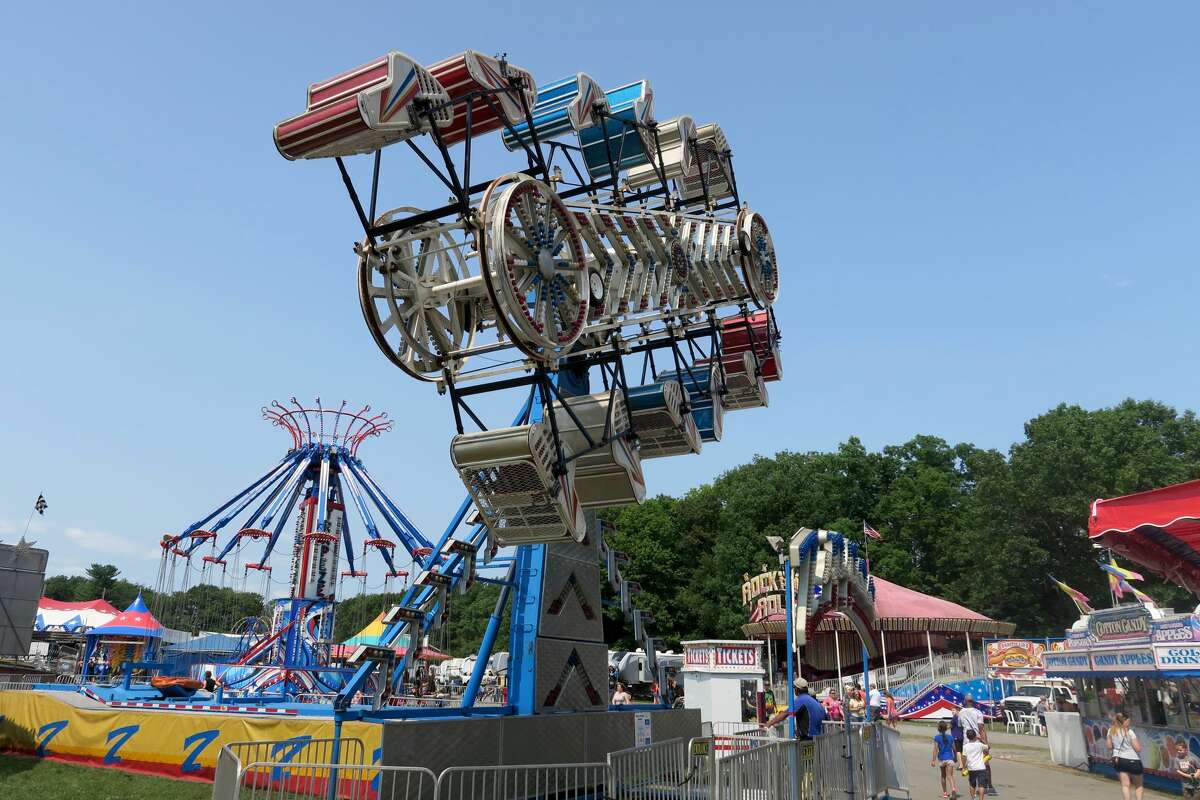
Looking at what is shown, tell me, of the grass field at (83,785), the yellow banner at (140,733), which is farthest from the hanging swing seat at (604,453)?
the grass field at (83,785)

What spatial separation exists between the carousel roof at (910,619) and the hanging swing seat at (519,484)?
27359 millimetres

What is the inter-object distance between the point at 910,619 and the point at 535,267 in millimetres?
32233

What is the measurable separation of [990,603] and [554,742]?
141ft

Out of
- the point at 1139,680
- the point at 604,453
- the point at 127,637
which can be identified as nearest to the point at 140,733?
the point at 604,453

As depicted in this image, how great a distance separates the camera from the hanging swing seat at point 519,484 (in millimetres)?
10992

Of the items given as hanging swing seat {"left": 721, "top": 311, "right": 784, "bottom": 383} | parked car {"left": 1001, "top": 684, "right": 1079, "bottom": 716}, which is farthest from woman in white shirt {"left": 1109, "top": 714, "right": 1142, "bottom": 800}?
parked car {"left": 1001, "top": 684, "right": 1079, "bottom": 716}

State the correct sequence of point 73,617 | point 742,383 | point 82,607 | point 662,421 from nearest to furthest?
point 662,421 < point 742,383 < point 73,617 < point 82,607

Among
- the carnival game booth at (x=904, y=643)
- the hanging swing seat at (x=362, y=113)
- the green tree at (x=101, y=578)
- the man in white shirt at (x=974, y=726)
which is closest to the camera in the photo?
the hanging swing seat at (x=362, y=113)

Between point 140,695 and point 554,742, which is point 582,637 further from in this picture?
point 140,695

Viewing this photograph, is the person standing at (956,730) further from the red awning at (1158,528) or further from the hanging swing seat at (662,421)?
the hanging swing seat at (662,421)

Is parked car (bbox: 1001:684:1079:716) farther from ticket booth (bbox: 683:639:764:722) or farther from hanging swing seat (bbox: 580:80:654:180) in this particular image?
hanging swing seat (bbox: 580:80:654:180)

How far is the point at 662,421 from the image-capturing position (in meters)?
15.5

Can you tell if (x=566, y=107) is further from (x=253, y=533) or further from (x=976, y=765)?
(x=253, y=533)

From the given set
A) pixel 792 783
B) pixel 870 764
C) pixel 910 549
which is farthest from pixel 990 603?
pixel 792 783
